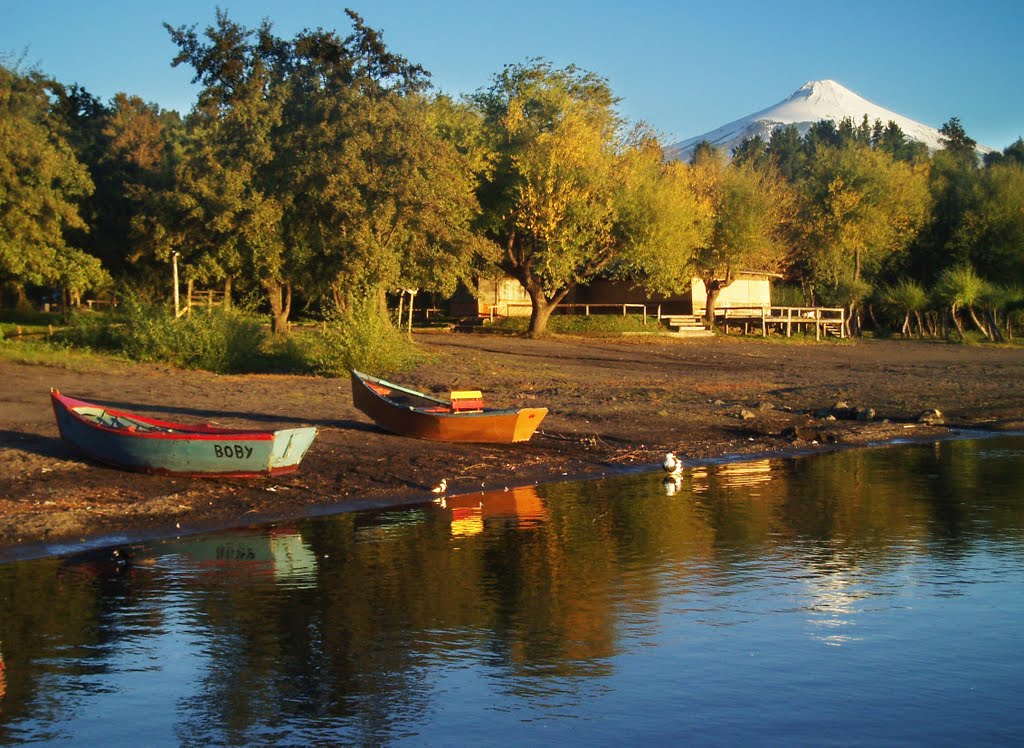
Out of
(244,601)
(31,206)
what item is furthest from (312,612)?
(31,206)

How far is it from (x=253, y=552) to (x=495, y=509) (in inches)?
170

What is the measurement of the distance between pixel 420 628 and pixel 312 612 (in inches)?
52.7

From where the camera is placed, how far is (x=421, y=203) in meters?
38.1

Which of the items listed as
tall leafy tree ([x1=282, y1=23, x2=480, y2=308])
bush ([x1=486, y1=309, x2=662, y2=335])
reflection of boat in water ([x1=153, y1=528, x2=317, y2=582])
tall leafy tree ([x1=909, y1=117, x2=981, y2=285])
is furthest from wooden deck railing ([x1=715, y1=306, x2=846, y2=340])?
reflection of boat in water ([x1=153, y1=528, x2=317, y2=582])

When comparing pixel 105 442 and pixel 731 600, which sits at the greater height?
pixel 105 442

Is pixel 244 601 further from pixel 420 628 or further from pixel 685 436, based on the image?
pixel 685 436

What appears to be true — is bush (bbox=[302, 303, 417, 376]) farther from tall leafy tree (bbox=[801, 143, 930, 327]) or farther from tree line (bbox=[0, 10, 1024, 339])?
tall leafy tree (bbox=[801, 143, 930, 327])

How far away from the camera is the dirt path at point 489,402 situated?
51.6ft

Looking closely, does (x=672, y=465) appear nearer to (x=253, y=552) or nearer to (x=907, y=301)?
(x=253, y=552)

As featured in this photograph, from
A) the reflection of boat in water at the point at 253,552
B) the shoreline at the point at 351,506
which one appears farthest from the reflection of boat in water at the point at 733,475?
the reflection of boat in water at the point at 253,552

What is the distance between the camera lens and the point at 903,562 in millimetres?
14242

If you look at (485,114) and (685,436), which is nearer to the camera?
(685,436)

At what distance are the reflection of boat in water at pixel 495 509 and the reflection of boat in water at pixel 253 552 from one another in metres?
2.41

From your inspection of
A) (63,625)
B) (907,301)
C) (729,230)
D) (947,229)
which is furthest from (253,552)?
(947,229)
